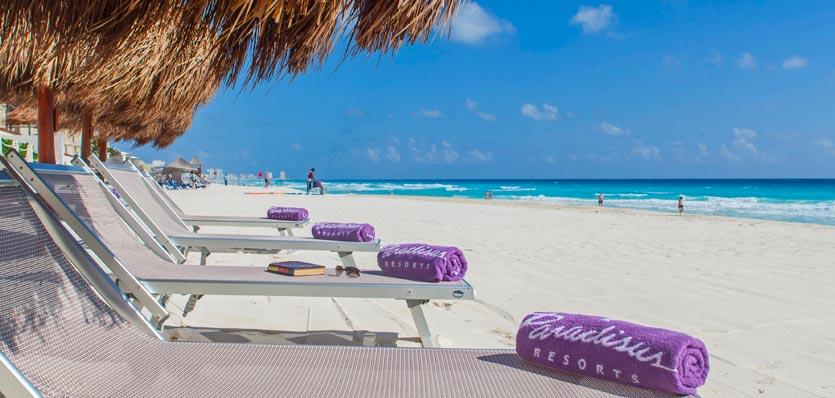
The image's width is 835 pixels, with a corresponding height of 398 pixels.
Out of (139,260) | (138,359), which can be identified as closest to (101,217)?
(139,260)

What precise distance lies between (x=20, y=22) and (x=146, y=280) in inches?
46.3

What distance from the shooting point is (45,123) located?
21.5 feet

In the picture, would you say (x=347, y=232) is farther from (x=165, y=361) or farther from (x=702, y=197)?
(x=702, y=197)

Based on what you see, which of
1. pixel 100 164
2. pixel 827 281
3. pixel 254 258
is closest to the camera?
pixel 100 164

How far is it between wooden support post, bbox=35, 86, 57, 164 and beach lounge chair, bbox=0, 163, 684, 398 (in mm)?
4864

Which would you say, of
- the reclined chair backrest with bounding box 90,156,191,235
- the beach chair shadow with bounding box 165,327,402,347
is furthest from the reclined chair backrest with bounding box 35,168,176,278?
the reclined chair backrest with bounding box 90,156,191,235

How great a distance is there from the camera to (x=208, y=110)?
20.7 ft

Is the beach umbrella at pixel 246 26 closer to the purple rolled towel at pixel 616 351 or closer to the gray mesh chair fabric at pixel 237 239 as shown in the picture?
the purple rolled towel at pixel 616 351

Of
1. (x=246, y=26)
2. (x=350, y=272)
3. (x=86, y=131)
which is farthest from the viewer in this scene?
(x=86, y=131)

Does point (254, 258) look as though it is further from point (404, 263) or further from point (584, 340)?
point (584, 340)

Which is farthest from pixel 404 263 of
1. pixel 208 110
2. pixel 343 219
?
pixel 343 219

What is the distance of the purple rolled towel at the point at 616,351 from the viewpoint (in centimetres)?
158

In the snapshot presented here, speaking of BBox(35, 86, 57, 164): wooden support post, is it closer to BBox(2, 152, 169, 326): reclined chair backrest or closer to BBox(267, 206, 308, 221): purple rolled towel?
BBox(267, 206, 308, 221): purple rolled towel

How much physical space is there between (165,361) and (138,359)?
0.26ft
